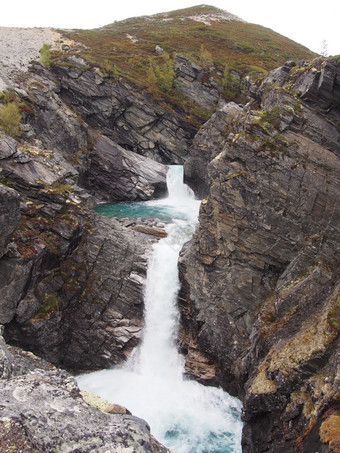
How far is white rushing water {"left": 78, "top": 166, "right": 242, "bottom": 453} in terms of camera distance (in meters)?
19.7

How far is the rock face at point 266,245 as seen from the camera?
18766mm

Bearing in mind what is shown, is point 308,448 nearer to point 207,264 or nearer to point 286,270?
point 286,270

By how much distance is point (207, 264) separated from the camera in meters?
25.3

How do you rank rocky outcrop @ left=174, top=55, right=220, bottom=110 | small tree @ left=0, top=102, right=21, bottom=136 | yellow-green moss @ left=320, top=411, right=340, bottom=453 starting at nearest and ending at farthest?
yellow-green moss @ left=320, top=411, right=340, bottom=453 < small tree @ left=0, top=102, right=21, bottom=136 < rocky outcrop @ left=174, top=55, right=220, bottom=110

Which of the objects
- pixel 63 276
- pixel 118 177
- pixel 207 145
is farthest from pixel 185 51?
pixel 63 276

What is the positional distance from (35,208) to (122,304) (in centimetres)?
1094

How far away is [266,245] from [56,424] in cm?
1807

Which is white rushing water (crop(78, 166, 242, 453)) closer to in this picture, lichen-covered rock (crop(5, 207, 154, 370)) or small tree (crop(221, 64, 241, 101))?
lichen-covered rock (crop(5, 207, 154, 370))

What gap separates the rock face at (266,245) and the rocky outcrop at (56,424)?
1029 centimetres

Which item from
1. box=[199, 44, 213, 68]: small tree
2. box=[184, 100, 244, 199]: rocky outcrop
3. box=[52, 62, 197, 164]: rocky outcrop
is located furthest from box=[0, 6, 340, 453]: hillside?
box=[199, 44, 213, 68]: small tree

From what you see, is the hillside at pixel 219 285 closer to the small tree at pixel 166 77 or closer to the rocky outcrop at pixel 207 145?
the rocky outcrop at pixel 207 145

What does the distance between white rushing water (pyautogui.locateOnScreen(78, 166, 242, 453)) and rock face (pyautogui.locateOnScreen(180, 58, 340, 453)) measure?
1.27 meters

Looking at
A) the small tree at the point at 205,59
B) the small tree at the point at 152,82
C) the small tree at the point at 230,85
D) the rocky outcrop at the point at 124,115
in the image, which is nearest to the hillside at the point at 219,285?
the rocky outcrop at the point at 124,115

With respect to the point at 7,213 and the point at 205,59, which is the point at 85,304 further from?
the point at 205,59
